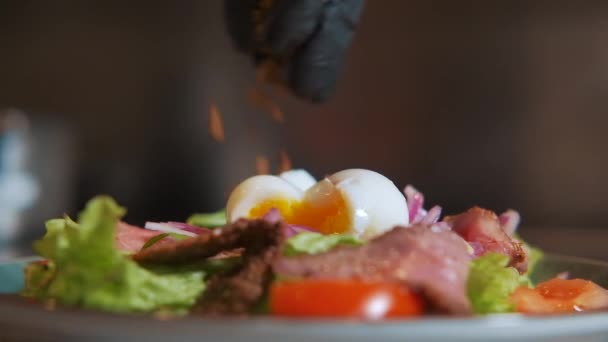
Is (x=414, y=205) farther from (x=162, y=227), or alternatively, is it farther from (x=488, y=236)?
(x=162, y=227)

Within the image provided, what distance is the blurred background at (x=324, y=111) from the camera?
12.6ft

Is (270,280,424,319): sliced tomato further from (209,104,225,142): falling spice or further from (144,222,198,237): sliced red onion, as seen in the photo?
(209,104,225,142): falling spice

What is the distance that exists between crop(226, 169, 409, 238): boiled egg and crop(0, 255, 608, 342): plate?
51 centimetres

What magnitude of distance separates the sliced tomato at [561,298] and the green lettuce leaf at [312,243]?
0.28 metres

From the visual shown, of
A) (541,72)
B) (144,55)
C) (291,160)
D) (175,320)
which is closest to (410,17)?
(541,72)

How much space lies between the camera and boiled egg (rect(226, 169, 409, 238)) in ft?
3.81

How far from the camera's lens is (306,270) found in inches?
31.6

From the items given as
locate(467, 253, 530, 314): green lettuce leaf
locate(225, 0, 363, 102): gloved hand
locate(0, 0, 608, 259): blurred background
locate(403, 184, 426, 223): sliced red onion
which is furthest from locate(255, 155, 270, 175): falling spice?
locate(467, 253, 530, 314): green lettuce leaf

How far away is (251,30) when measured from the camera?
1787 mm

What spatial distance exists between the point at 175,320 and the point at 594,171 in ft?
11.8

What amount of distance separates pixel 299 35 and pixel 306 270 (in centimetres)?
97

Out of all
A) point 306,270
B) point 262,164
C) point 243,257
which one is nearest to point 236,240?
point 243,257

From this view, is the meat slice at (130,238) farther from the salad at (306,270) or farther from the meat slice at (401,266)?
the meat slice at (401,266)

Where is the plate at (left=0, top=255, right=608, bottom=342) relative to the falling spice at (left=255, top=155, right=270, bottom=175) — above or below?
below
